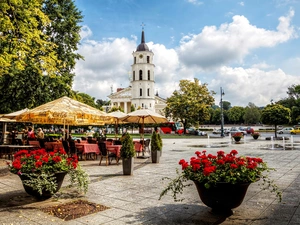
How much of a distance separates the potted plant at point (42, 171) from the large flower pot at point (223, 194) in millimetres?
2801

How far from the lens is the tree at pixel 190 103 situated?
153 ft

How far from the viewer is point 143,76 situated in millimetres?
86938

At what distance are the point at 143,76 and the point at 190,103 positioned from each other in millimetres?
42746

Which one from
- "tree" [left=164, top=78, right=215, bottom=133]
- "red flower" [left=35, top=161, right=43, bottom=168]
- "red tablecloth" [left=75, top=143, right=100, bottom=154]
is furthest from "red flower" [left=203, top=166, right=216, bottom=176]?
"tree" [left=164, top=78, right=215, bottom=133]

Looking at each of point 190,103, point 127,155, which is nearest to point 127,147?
point 127,155

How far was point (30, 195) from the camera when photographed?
605 centimetres

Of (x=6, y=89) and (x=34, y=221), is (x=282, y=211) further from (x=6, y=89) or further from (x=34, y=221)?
(x=6, y=89)

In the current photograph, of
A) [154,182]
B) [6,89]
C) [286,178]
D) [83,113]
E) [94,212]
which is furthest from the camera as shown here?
[6,89]

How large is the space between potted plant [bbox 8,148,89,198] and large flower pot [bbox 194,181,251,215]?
A: 2801 mm

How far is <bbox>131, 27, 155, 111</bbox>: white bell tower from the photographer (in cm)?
8684

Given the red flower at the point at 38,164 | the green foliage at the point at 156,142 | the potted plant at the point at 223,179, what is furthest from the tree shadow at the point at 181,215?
the green foliage at the point at 156,142

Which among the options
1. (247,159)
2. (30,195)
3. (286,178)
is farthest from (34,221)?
(286,178)

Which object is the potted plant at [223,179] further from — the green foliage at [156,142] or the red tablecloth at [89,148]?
the red tablecloth at [89,148]

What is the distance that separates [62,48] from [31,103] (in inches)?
239
